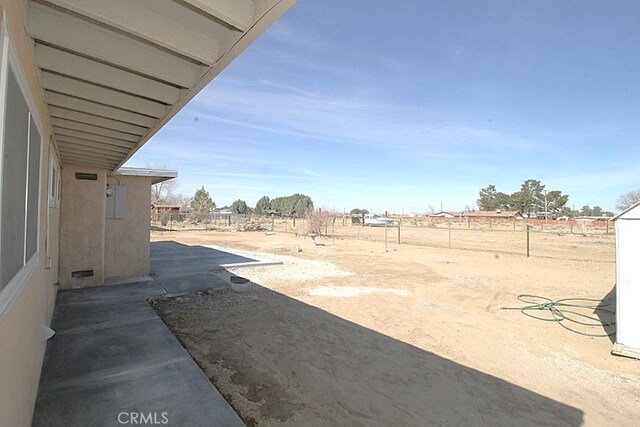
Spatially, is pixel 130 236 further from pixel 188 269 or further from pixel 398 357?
pixel 398 357

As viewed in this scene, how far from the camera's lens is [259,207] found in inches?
2894

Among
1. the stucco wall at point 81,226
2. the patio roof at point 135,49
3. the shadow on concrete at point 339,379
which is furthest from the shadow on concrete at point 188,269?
the patio roof at point 135,49

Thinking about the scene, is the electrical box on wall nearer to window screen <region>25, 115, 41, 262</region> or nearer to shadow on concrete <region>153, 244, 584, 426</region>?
Result: shadow on concrete <region>153, 244, 584, 426</region>

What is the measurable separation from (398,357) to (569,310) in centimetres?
420

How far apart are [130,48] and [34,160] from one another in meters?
0.97

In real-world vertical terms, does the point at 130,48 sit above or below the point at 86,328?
above

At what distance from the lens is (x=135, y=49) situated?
1.88 metres

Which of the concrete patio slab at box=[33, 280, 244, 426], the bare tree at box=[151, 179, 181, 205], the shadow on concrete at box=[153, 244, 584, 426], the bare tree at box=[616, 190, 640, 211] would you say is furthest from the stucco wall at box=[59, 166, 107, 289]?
the bare tree at box=[616, 190, 640, 211]

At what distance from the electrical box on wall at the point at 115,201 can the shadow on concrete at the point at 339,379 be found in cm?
325

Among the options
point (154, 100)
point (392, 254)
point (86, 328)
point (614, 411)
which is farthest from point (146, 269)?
point (392, 254)

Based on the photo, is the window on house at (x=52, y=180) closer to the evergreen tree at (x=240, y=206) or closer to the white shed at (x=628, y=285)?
the white shed at (x=628, y=285)

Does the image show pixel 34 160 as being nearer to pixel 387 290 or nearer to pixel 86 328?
pixel 86 328

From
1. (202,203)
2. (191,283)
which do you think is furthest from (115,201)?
(202,203)

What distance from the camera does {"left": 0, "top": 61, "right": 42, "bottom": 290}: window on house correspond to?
3.88 feet
